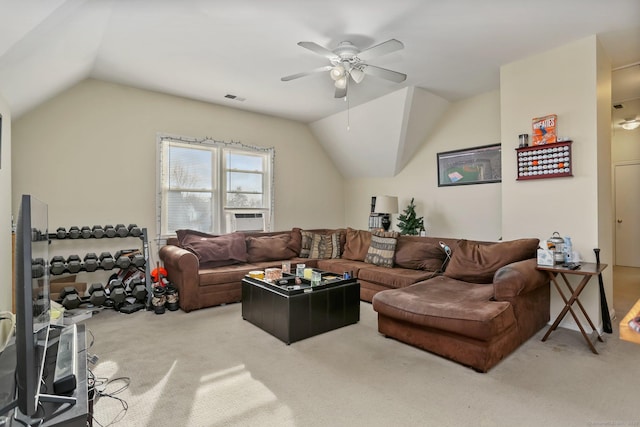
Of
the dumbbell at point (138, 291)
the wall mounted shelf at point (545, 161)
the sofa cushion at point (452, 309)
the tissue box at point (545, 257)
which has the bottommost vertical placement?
the dumbbell at point (138, 291)

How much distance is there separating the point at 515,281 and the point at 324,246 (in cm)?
293

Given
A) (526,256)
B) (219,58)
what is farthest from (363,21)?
(526,256)

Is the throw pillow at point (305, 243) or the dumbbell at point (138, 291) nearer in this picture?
the dumbbell at point (138, 291)

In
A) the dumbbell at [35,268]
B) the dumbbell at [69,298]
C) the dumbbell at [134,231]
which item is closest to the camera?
the dumbbell at [35,268]

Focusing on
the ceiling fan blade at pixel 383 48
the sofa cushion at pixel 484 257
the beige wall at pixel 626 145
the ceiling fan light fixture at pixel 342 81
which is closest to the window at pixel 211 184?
the ceiling fan light fixture at pixel 342 81

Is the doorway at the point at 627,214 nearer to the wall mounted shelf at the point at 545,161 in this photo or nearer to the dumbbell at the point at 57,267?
the wall mounted shelf at the point at 545,161

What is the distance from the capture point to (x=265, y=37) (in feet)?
9.78

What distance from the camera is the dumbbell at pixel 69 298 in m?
3.29

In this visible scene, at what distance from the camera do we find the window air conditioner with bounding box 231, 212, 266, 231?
16.8 feet

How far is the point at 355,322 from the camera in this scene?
3.29 m

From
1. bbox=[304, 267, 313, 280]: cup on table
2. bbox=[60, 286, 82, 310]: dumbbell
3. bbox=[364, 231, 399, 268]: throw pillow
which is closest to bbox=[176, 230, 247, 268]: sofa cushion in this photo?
bbox=[60, 286, 82, 310]: dumbbell

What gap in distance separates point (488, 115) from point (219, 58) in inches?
141

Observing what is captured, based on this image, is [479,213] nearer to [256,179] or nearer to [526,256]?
[526,256]

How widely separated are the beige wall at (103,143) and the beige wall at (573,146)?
3.81 meters
